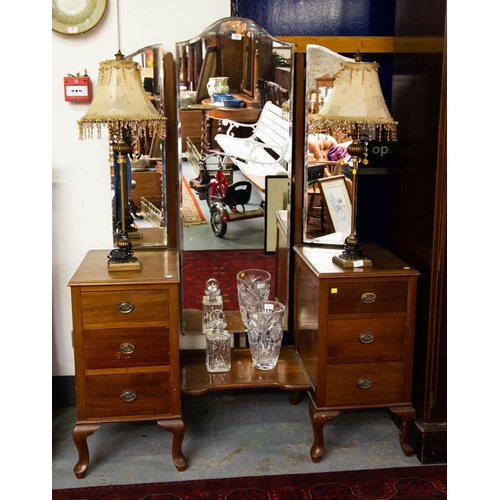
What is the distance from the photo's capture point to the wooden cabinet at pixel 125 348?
8.20 ft

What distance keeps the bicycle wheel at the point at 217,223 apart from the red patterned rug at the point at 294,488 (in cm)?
110

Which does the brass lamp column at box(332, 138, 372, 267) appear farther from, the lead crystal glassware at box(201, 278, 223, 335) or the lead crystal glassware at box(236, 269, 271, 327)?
the lead crystal glassware at box(201, 278, 223, 335)

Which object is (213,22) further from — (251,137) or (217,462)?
(217,462)

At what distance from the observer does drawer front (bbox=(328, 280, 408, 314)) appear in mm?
2586

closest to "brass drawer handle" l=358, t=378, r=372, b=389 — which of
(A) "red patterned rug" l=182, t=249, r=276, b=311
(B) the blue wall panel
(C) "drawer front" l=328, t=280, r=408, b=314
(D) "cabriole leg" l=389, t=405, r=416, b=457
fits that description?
(D) "cabriole leg" l=389, t=405, r=416, b=457

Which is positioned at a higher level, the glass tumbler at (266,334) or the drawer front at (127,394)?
the glass tumbler at (266,334)

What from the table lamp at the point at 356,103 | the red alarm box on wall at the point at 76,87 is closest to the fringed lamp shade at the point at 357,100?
the table lamp at the point at 356,103

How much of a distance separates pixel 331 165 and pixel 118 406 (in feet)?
4.80

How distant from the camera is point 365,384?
2686 millimetres

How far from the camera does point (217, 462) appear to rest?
8.99 ft

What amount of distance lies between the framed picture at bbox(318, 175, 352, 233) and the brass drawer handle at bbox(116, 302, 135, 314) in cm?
107

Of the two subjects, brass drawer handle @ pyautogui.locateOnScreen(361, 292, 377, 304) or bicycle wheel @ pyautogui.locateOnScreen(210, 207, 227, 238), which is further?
bicycle wheel @ pyautogui.locateOnScreen(210, 207, 227, 238)

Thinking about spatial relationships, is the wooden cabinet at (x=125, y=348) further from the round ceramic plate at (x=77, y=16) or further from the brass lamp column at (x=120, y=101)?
the round ceramic plate at (x=77, y=16)

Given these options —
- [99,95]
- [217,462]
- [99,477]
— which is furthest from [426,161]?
[99,477]
